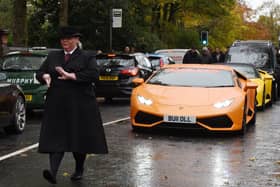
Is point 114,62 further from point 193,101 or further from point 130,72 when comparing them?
point 193,101

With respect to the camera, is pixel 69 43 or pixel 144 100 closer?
pixel 69 43

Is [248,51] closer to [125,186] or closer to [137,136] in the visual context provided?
[137,136]

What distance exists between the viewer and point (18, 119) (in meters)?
11.7

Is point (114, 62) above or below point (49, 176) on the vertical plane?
below

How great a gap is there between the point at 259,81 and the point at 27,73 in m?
6.51

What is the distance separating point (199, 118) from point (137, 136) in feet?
3.70

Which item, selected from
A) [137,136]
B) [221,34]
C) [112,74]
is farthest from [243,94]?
[221,34]

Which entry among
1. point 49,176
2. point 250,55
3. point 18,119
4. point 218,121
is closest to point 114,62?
point 250,55

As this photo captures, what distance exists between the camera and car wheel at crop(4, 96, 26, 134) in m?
11.5

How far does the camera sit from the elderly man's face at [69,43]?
7.22 m

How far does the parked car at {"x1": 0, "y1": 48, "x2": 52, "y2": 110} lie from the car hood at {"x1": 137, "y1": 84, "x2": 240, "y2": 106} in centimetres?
279

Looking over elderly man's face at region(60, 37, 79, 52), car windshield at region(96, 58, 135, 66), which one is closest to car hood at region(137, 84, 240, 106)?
elderly man's face at region(60, 37, 79, 52)

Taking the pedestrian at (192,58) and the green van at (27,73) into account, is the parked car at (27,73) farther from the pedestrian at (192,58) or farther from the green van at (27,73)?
the pedestrian at (192,58)

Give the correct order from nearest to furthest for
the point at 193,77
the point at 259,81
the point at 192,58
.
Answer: the point at 193,77, the point at 259,81, the point at 192,58
